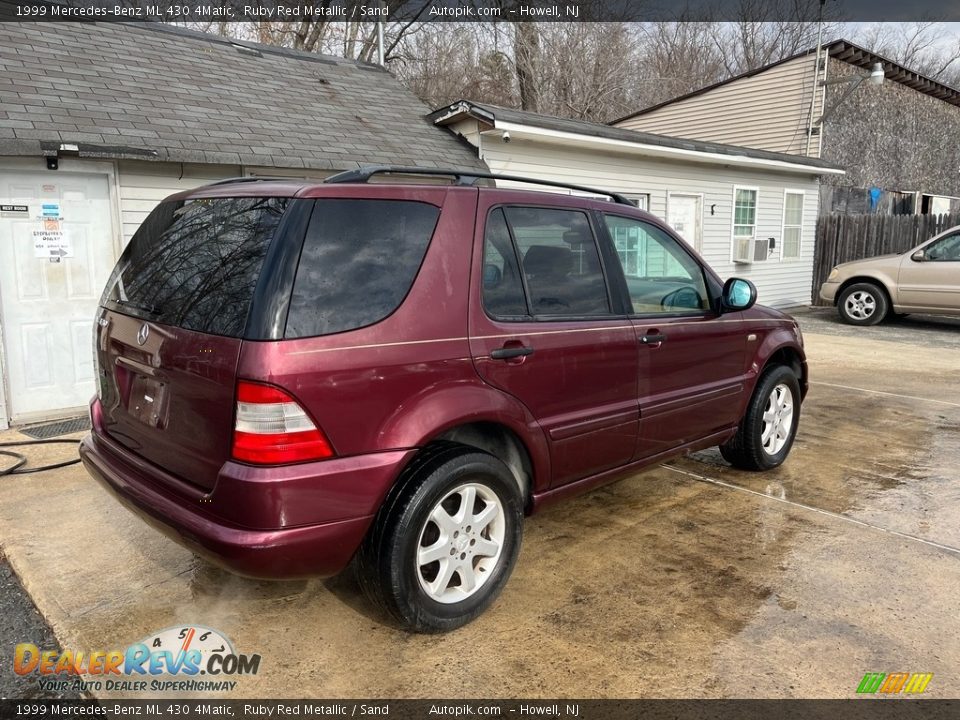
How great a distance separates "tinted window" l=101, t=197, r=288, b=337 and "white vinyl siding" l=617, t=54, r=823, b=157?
668 inches

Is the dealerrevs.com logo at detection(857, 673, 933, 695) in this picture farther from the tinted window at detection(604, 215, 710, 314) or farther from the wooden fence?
the wooden fence

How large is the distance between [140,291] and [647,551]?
8.80 feet

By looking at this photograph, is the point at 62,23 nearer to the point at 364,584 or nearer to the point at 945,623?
the point at 364,584

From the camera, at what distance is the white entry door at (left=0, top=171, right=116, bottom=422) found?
19.7 feet

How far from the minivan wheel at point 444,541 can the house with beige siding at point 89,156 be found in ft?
16.2

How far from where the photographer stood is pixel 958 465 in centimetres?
493

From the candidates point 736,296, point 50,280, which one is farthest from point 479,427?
point 50,280

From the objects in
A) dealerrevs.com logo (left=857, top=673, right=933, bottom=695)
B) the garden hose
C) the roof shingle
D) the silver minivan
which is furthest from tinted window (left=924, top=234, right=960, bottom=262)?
the garden hose

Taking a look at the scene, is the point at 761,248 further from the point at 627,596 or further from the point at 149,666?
the point at 149,666

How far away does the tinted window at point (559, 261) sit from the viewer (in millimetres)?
3166

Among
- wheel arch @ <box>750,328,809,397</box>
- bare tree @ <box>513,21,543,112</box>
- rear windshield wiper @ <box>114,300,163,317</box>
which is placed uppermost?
bare tree @ <box>513,21,543,112</box>

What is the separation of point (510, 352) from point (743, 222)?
11869 millimetres

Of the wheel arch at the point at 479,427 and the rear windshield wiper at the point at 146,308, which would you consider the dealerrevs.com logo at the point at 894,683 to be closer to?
the wheel arch at the point at 479,427

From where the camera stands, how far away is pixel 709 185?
12562 millimetres
